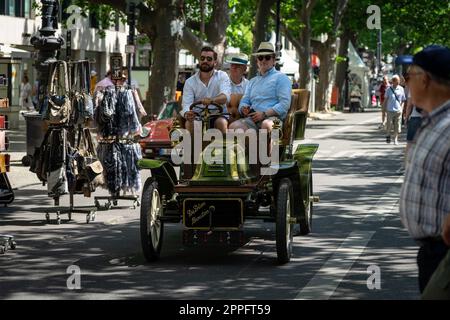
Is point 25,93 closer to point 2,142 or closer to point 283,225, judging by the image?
point 2,142

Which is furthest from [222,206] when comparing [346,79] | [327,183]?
[346,79]

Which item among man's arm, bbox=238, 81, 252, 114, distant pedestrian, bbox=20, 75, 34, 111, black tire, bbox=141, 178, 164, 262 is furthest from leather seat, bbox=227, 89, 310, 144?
distant pedestrian, bbox=20, 75, 34, 111

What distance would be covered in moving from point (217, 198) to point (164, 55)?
71.8 ft

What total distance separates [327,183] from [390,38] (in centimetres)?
8817

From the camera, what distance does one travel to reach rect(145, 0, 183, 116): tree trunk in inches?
1286

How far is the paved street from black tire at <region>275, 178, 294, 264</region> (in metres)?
0.13

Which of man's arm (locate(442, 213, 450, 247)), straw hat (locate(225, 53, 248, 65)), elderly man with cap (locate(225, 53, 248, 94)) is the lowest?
man's arm (locate(442, 213, 450, 247))

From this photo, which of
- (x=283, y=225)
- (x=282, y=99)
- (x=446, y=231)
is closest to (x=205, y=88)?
(x=282, y=99)

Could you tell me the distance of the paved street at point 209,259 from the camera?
955 cm

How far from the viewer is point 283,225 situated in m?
10.9

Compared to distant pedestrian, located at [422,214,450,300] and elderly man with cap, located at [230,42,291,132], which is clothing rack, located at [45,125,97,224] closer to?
elderly man with cap, located at [230,42,291,132]

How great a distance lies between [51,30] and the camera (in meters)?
22.6

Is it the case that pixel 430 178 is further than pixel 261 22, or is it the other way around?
pixel 261 22

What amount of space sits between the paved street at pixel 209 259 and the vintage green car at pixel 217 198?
0.94ft
